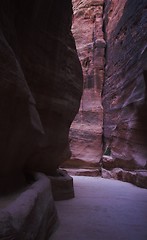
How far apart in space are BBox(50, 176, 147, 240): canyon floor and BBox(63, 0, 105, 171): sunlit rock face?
862 cm

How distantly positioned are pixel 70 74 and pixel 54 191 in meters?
3.16

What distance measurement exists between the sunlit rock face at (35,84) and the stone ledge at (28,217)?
0.72 m

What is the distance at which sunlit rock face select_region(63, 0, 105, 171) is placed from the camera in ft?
49.8

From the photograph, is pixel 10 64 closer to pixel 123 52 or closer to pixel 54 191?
pixel 54 191

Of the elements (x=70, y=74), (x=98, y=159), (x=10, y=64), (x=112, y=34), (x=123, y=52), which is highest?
(x=112, y=34)

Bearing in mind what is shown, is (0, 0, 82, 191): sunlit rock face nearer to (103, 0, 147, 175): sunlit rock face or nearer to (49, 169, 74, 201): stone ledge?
(49, 169, 74, 201): stone ledge

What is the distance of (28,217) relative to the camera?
2479mm

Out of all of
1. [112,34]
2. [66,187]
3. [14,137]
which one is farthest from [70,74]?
[112,34]

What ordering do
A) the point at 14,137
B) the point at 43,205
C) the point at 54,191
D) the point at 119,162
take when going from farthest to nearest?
1. the point at 119,162
2. the point at 54,191
3. the point at 14,137
4. the point at 43,205

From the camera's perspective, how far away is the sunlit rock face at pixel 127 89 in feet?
30.1

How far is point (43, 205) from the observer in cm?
326

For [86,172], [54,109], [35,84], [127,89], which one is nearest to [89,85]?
[127,89]

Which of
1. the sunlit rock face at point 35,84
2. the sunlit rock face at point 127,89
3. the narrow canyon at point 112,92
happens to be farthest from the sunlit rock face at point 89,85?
the sunlit rock face at point 35,84

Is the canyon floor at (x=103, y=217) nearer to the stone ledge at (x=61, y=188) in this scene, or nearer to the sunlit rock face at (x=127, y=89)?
the stone ledge at (x=61, y=188)
